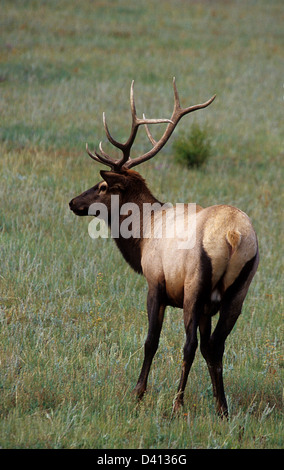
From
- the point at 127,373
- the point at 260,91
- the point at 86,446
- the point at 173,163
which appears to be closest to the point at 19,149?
the point at 173,163

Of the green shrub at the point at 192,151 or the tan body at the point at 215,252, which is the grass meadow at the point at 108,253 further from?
the tan body at the point at 215,252

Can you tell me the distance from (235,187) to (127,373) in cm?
780

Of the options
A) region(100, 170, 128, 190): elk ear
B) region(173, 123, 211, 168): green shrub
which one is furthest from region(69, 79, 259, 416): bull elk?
region(173, 123, 211, 168): green shrub

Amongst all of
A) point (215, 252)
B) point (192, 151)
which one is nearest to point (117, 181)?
point (215, 252)

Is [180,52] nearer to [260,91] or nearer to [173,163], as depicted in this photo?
[260,91]

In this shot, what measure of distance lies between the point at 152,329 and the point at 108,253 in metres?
3.60

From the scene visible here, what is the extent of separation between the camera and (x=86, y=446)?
4.54m

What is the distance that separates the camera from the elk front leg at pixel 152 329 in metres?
5.53

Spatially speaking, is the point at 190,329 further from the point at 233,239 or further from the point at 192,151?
the point at 192,151

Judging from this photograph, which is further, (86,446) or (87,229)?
(87,229)

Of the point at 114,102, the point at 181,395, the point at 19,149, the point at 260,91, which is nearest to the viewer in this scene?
the point at 181,395

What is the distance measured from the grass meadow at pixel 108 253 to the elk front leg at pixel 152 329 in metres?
0.11

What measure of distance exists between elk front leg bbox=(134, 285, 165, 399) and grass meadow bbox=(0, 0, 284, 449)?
0.11 metres

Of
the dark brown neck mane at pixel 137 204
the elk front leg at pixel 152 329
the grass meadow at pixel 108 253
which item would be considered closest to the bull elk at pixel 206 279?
the elk front leg at pixel 152 329
